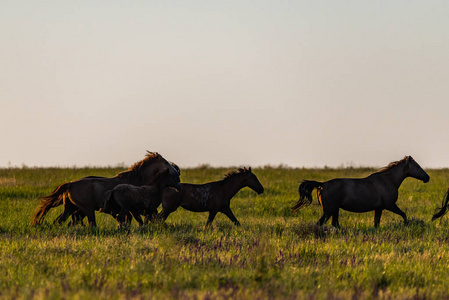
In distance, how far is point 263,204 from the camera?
76.4ft

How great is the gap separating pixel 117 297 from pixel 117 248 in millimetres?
3948

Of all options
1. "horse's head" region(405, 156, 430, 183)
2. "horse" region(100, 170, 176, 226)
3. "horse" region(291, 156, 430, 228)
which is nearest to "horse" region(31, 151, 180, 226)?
"horse" region(100, 170, 176, 226)

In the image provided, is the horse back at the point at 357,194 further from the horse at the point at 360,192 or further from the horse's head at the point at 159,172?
the horse's head at the point at 159,172

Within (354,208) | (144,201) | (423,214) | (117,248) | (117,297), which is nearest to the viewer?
(117,297)

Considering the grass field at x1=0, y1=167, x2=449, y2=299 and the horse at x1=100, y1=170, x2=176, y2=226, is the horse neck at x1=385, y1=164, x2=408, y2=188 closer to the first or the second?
the grass field at x1=0, y1=167, x2=449, y2=299

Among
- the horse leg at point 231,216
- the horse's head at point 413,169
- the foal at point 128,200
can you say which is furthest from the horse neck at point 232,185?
the horse's head at point 413,169

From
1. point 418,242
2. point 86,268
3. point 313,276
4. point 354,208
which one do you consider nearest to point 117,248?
point 86,268

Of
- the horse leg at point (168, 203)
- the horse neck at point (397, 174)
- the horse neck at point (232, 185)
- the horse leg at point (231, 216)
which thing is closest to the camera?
the horse leg at point (168, 203)

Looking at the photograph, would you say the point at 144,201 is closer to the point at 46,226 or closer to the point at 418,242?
the point at 46,226

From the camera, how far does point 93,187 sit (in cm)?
1500

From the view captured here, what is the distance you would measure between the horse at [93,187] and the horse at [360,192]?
11.4 feet

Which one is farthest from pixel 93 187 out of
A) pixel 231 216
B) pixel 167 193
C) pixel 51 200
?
pixel 231 216

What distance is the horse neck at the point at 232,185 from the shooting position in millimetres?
16797

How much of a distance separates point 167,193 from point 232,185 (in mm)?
1918
